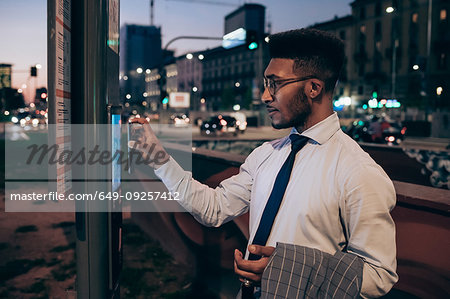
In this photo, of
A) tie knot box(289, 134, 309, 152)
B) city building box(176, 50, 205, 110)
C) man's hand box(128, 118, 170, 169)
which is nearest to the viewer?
tie knot box(289, 134, 309, 152)

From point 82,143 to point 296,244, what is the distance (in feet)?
4.00

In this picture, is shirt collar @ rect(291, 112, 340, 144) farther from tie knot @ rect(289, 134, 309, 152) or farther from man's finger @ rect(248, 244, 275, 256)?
man's finger @ rect(248, 244, 275, 256)

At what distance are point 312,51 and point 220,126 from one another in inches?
1216

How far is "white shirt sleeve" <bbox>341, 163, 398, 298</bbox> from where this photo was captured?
5.35ft

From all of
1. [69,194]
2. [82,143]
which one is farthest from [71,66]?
[69,194]

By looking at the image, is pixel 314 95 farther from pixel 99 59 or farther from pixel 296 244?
pixel 99 59

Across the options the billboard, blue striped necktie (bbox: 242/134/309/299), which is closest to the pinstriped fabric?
blue striped necktie (bbox: 242/134/309/299)

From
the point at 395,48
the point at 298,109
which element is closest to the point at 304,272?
the point at 298,109

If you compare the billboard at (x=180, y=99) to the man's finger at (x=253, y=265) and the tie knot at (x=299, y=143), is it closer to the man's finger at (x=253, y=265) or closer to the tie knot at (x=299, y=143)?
the tie knot at (x=299, y=143)

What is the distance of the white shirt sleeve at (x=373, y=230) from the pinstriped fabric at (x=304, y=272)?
6 cm

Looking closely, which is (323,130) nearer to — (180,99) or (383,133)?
(383,133)

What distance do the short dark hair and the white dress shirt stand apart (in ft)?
0.80

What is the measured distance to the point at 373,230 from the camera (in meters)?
1.63

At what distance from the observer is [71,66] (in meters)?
2.10
